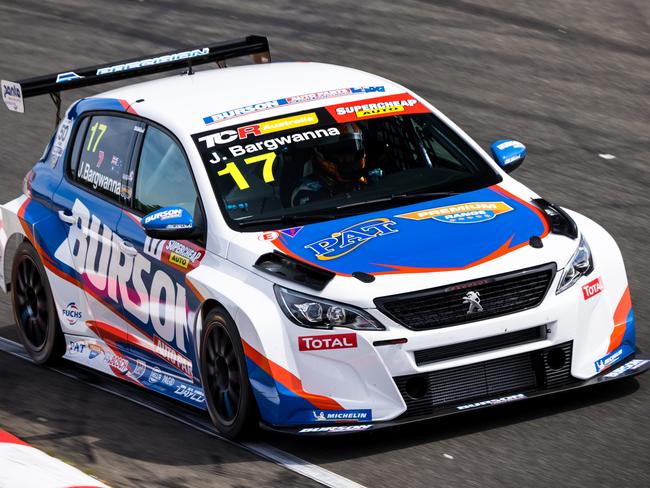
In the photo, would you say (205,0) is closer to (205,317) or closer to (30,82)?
(30,82)

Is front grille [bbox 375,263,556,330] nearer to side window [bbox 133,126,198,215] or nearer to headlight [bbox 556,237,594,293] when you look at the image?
headlight [bbox 556,237,594,293]

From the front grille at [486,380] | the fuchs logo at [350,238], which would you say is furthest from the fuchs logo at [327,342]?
the fuchs logo at [350,238]

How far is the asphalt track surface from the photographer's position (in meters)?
6.67

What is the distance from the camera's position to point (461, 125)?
1362 centimetres

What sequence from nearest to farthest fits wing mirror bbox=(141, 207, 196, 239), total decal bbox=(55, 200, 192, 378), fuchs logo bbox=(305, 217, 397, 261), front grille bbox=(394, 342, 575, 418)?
front grille bbox=(394, 342, 575, 418) < fuchs logo bbox=(305, 217, 397, 261) < wing mirror bbox=(141, 207, 196, 239) < total decal bbox=(55, 200, 192, 378)

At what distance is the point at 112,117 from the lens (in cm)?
889

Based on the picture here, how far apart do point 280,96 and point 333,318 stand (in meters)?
2.01

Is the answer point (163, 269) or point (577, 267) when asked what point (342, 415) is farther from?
point (163, 269)

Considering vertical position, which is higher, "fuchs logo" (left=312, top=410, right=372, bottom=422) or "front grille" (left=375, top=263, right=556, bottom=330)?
"front grille" (left=375, top=263, right=556, bottom=330)

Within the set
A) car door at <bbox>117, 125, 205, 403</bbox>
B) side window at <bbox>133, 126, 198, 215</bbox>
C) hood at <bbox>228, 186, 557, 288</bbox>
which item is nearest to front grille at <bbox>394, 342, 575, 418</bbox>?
hood at <bbox>228, 186, 557, 288</bbox>

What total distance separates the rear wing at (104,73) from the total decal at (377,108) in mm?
1475

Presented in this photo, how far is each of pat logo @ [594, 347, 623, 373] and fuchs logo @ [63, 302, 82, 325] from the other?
11.0 feet

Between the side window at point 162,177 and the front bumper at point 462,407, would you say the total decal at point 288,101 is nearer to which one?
the side window at point 162,177

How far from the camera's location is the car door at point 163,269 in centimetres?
758
